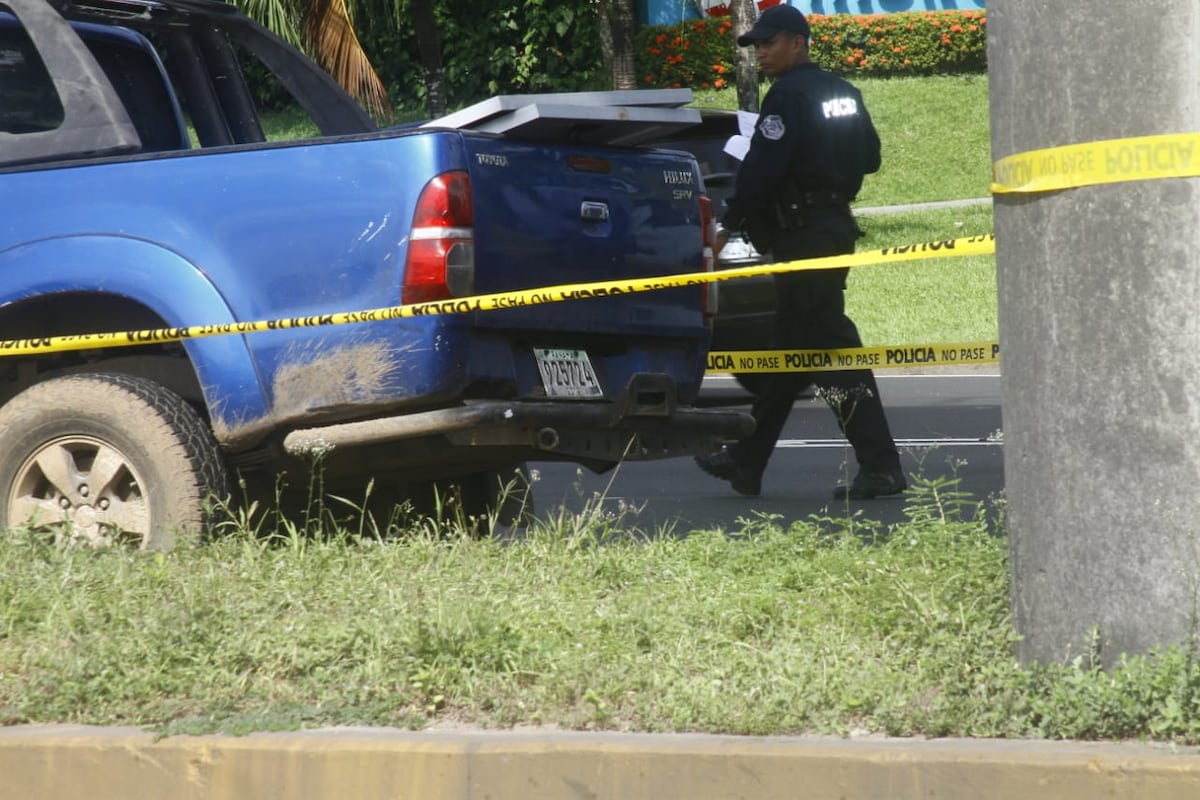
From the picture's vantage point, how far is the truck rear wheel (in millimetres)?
5406

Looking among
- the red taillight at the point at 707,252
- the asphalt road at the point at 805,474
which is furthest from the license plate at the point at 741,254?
the red taillight at the point at 707,252

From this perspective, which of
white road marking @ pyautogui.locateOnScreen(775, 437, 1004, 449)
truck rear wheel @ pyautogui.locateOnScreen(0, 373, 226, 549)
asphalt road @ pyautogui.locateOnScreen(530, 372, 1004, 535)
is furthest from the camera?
white road marking @ pyautogui.locateOnScreen(775, 437, 1004, 449)

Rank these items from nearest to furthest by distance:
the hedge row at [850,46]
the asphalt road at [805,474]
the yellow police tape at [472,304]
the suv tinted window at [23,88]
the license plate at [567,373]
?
the yellow police tape at [472,304] → the license plate at [567,373] → the suv tinted window at [23,88] → the asphalt road at [805,474] → the hedge row at [850,46]

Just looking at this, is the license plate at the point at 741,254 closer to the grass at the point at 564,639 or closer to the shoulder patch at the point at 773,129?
the shoulder patch at the point at 773,129

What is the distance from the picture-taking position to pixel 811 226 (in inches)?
319

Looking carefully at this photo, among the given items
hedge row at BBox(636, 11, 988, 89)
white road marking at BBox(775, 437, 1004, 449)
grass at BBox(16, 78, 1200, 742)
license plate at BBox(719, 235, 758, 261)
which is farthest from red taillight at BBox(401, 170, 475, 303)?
hedge row at BBox(636, 11, 988, 89)

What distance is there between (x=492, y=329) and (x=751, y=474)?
3.09 meters

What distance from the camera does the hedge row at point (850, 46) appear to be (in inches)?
1120

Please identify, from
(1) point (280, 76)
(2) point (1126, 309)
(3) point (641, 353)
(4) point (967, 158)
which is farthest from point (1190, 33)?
(4) point (967, 158)

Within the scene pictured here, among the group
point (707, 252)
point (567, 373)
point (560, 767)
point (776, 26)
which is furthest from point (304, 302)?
point (776, 26)

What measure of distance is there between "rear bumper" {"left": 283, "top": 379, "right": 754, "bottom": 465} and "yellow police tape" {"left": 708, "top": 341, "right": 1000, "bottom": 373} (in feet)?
4.41

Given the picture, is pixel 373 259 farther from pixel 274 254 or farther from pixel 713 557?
pixel 713 557

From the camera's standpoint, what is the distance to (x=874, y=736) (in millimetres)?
3783

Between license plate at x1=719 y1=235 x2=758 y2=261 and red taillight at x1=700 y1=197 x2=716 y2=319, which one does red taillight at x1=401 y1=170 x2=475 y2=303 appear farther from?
license plate at x1=719 y1=235 x2=758 y2=261
